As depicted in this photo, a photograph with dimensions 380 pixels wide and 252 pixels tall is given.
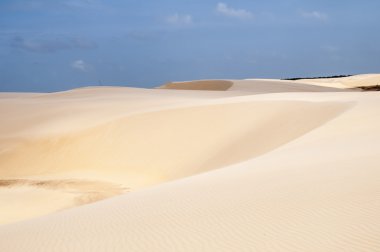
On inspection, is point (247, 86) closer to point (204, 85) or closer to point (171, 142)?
point (204, 85)

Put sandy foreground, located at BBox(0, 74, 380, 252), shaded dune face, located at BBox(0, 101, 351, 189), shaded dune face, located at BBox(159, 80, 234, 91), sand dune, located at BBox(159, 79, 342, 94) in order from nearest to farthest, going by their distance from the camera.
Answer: sandy foreground, located at BBox(0, 74, 380, 252)
shaded dune face, located at BBox(0, 101, 351, 189)
sand dune, located at BBox(159, 79, 342, 94)
shaded dune face, located at BBox(159, 80, 234, 91)

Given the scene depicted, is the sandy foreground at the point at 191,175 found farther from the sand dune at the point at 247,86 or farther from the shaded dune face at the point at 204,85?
the shaded dune face at the point at 204,85

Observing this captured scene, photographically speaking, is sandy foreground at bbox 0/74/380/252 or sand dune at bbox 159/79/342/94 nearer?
sandy foreground at bbox 0/74/380/252

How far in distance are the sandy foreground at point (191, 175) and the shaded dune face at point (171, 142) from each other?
63 millimetres

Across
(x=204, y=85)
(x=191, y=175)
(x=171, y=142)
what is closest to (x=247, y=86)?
(x=204, y=85)

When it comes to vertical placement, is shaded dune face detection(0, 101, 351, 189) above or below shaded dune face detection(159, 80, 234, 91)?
below

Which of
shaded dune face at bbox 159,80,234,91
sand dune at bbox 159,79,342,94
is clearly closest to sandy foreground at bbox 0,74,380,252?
sand dune at bbox 159,79,342,94

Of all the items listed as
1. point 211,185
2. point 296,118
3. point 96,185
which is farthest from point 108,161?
point 211,185

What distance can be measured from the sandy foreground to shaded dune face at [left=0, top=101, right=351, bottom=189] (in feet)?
0.21

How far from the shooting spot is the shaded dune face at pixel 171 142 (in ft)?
52.5

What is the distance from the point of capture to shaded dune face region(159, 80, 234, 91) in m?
49.7

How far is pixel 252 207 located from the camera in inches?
229

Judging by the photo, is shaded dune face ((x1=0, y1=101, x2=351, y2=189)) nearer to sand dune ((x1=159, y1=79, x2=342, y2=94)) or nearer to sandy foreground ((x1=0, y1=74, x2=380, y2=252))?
sandy foreground ((x1=0, y1=74, x2=380, y2=252))

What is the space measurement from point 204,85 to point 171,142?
34.7 meters
